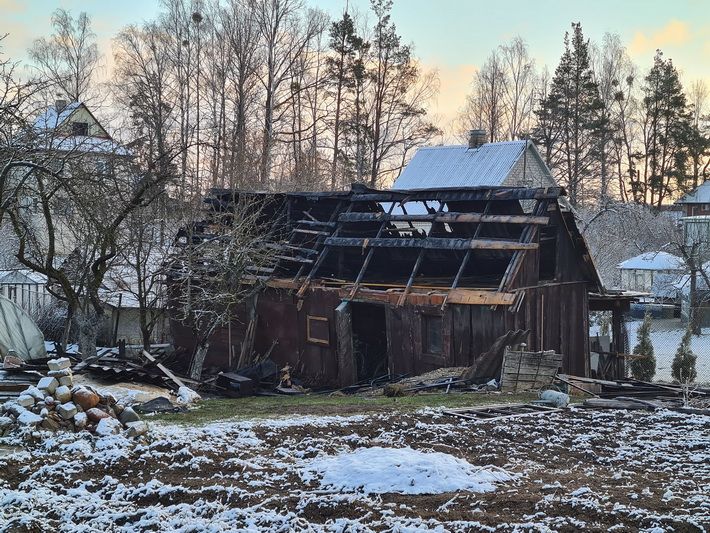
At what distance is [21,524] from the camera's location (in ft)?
22.2

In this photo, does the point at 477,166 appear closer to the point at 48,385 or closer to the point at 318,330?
the point at 318,330

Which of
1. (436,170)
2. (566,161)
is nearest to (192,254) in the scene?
(436,170)

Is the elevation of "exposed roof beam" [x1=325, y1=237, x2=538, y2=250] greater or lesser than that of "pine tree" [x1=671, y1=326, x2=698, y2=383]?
greater

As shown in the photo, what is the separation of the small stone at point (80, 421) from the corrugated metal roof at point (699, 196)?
5536 cm

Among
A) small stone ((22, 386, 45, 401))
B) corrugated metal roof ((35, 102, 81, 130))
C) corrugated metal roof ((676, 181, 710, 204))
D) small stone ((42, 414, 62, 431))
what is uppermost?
corrugated metal roof ((676, 181, 710, 204))

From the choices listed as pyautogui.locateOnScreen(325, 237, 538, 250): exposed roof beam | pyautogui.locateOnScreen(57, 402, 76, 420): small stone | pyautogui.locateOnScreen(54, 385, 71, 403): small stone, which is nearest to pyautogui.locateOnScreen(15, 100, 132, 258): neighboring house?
pyautogui.locateOnScreen(54, 385, 71, 403): small stone

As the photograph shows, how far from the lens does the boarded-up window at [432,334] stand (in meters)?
17.3

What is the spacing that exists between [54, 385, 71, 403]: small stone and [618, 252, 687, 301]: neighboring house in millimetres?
38863

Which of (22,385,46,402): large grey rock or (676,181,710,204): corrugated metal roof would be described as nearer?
(22,385,46,402): large grey rock

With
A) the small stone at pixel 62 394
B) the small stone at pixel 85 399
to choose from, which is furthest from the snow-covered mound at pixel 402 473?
the small stone at pixel 62 394

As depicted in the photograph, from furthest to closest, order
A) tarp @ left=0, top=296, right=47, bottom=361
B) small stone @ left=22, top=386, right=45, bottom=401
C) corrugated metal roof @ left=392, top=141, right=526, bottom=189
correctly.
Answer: corrugated metal roof @ left=392, top=141, right=526, bottom=189 < tarp @ left=0, top=296, right=47, bottom=361 < small stone @ left=22, top=386, right=45, bottom=401

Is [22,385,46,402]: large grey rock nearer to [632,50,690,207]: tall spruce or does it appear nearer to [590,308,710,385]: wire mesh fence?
[590,308,710,385]: wire mesh fence

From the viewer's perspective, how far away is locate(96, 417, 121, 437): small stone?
9562 mm

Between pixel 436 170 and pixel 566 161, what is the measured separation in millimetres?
16507
